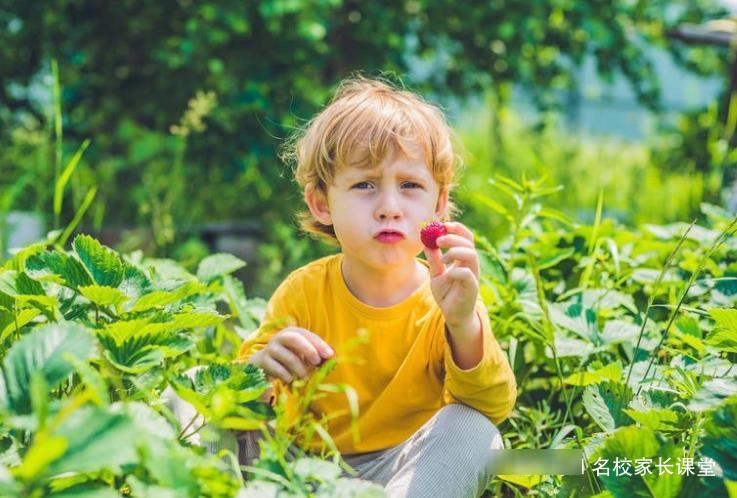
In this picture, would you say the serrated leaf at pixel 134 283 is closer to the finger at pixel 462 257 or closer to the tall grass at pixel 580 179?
the finger at pixel 462 257

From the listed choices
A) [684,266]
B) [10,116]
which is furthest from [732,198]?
[10,116]

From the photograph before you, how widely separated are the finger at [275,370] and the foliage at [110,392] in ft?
0.39

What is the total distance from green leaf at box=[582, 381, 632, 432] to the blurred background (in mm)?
1615

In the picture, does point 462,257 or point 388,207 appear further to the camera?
point 388,207

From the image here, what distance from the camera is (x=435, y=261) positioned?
54.0 inches

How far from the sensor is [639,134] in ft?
39.9

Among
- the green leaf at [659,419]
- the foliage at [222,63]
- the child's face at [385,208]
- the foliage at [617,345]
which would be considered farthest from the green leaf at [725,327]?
the foliage at [222,63]

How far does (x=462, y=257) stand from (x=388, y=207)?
0.67 feet

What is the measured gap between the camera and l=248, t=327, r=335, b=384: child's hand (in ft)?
4.43

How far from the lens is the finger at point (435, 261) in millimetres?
1367

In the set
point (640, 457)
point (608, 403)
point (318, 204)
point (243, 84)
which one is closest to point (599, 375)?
point (608, 403)

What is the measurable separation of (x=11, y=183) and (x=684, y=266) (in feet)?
7.83

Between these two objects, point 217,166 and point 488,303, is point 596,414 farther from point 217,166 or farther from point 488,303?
point 217,166

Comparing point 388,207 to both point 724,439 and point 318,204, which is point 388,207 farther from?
point 724,439
